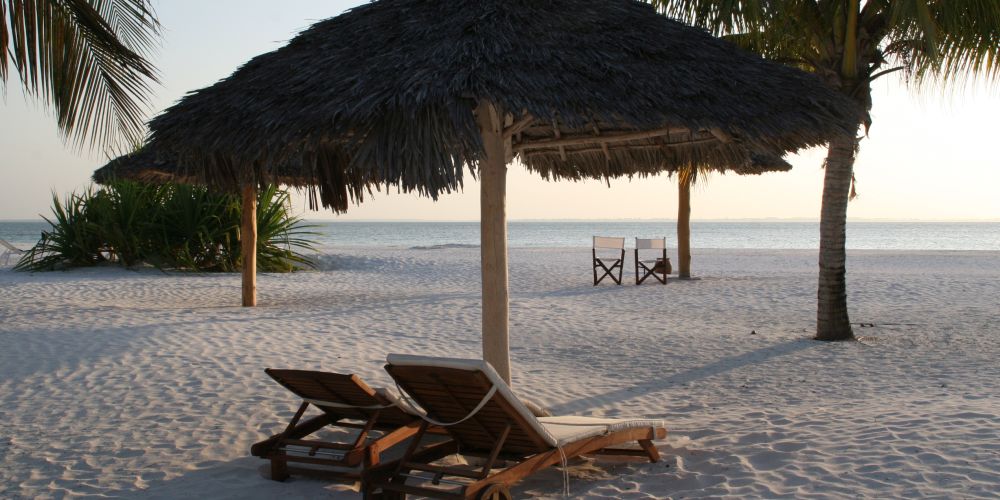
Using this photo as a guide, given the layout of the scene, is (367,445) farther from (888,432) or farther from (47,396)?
(47,396)

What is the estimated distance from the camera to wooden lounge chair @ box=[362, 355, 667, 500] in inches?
135

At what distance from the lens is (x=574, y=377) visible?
6.70 metres

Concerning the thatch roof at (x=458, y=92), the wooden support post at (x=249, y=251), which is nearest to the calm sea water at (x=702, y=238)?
the wooden support post at (x=249, y=251)

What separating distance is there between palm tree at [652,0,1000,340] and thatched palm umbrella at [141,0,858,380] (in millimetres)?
3290

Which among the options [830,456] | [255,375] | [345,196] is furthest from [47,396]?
[830,456]

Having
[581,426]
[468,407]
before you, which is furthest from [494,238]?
[468,407]

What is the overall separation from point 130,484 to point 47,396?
6.81ft

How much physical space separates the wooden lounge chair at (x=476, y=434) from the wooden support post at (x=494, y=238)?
0.86m

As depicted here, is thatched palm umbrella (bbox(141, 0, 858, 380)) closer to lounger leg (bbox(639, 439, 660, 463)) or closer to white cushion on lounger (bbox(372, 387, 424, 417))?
white cushion on lounger (bbox(372, 387, 424, 417))

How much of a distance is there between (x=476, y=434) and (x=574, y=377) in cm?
292

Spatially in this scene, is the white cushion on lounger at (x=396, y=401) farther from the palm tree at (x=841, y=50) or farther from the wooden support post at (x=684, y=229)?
the wooden support post at (x=684, y=229)

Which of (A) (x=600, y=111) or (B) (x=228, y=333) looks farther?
(B) (x=228, y=333)

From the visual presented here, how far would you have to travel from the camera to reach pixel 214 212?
15.5 meters

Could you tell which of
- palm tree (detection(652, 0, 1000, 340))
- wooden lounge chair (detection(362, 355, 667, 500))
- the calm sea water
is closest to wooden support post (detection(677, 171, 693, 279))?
palm tree (detection(652, 0, 1000, 340))
